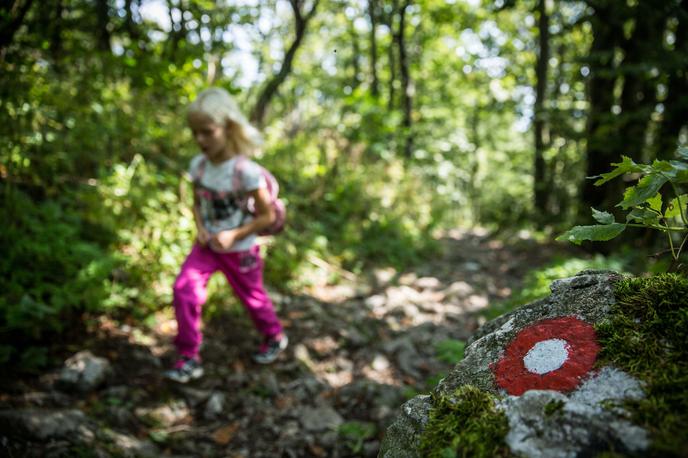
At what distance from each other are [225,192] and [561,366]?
261cm

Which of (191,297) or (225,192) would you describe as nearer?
(191,297)

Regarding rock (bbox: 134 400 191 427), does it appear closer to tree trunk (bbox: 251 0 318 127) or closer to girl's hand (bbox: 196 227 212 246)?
girl's hand (bbox: 196 227 212 246)

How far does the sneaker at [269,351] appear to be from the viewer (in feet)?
11.9

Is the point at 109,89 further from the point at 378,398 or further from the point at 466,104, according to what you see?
the point at 466,104

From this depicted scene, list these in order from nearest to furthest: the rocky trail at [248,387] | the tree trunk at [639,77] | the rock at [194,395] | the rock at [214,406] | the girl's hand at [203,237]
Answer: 1. the rocky trail at [248,387]
2. the rock at [214,406]
3. the rock at [194,395]
4. the girl's hand at [203,237]
5. the tree trunk at [639,77]

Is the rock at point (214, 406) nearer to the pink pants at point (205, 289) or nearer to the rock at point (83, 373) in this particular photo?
the pink pants at point (205, 289)

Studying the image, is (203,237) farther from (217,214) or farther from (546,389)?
(546,389)

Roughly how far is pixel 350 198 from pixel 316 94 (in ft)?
52.3

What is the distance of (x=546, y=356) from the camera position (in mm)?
1200

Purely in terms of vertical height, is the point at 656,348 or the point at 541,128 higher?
the point at 541,128

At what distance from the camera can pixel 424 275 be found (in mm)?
6305

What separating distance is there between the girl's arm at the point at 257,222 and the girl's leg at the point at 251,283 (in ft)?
0.64

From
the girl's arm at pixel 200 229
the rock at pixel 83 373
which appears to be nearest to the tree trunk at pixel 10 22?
the girl's arm at pixel 200 229

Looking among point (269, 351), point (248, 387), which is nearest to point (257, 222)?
point (269, 351)
